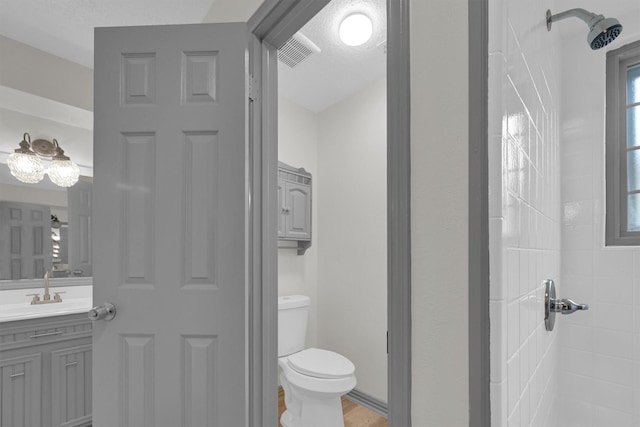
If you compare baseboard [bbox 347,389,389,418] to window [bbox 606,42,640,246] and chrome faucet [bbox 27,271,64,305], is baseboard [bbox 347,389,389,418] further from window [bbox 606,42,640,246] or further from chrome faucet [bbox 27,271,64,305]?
chrome faucet [bbox 27,271,64,305]

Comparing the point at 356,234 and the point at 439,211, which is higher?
the point at 439,211

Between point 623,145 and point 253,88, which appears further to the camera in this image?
point 623,145

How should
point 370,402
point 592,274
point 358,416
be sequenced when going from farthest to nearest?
1. point 370,402
2. point 358,416
3. point 592,274

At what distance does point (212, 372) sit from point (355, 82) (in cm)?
213

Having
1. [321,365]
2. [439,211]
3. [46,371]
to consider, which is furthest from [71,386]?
[439,211]

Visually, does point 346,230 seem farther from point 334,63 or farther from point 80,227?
point 80,227

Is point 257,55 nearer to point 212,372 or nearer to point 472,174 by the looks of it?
point 472,174

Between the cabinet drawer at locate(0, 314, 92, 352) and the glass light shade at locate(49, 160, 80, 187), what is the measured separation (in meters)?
0.93

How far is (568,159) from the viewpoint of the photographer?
165cm

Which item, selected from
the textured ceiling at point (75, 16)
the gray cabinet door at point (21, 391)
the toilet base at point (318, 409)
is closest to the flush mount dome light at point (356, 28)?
the textured ceiling at point (75, 16)

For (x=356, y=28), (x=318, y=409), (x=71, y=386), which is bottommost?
(x=318, y=409)

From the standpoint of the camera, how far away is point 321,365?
1958 mm

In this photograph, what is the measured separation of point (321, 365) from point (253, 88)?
1.58 m

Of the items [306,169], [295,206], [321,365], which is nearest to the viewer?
[321,365]
